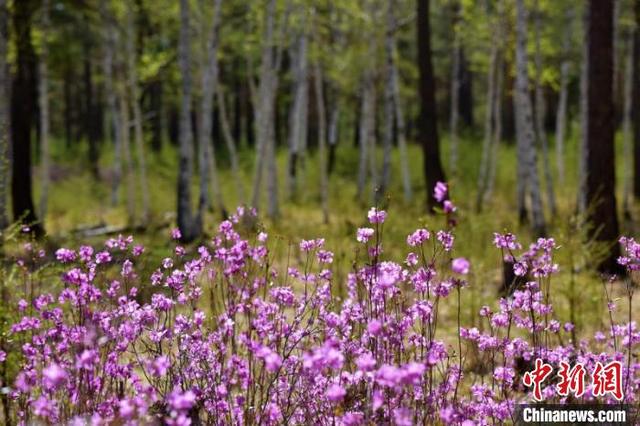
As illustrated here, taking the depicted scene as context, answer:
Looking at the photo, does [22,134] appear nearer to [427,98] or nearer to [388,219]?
[388,219]

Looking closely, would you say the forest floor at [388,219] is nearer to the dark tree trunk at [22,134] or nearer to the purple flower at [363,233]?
the purple flower at [363,233]

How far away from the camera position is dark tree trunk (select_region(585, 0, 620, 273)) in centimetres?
946

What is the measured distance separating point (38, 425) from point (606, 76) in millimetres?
8922

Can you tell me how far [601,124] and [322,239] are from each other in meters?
7.48

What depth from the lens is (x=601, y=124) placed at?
31.5 ft

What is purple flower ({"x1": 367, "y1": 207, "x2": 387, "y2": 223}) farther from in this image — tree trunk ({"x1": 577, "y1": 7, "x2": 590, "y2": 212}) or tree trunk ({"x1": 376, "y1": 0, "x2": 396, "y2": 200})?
tree trunk ({"x1": 376, "y1": 0, "x2": 396, "y2": 200})

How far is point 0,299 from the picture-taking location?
4.75m

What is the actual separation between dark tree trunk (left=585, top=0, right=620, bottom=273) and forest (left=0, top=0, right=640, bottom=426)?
0.03 m

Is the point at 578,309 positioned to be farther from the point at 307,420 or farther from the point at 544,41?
the point at 544,41

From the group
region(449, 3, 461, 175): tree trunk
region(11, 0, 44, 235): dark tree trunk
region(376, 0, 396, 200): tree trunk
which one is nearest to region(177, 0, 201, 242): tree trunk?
region(11, 0, 44, 235): dark tree trunk

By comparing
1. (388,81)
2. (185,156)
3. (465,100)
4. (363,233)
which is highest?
(388,81)

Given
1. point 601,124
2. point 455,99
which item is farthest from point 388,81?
point 601,124

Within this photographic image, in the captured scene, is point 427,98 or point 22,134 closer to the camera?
point 22,134

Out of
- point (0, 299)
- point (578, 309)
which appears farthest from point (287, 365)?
point (578, 309)
